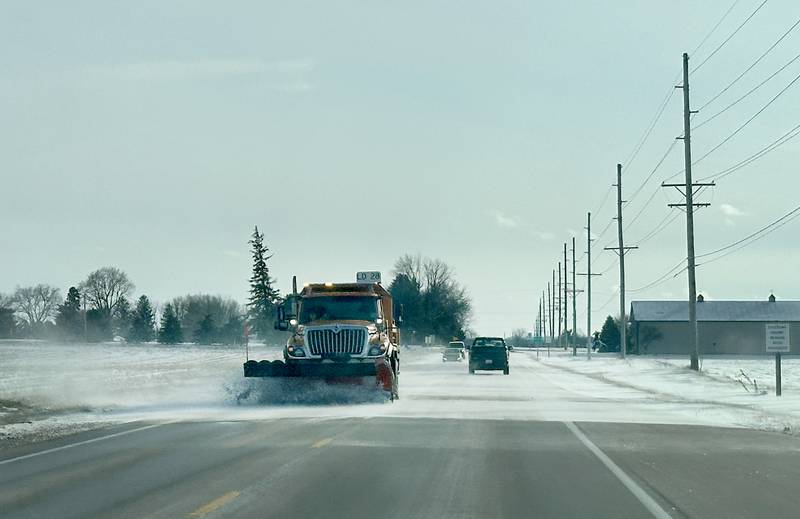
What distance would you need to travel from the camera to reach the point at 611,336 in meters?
137

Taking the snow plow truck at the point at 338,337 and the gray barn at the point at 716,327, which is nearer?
the snow plow truck at the point at 338,337

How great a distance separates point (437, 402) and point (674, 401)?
798 cm

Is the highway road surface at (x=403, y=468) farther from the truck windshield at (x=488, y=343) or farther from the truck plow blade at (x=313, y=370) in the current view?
the truck windshield at (x=488, y=343)

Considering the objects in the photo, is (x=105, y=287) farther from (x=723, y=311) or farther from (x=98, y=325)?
(x=723, y=311)

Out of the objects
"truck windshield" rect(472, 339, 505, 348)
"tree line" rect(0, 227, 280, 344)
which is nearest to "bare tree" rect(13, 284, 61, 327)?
"tree line" rect(0, 227, 280, 344)

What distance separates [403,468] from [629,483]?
292cm

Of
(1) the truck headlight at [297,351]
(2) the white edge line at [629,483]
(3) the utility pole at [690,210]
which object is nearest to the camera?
(2) the white edge line at [629,483]

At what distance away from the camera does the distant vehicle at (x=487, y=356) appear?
56312 mm

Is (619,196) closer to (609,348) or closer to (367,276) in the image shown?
(367,276)

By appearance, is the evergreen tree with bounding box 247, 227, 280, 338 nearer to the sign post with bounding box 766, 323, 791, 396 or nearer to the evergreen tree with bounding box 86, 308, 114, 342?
the evergreen tree with bounding box 86, 308, 114, 342

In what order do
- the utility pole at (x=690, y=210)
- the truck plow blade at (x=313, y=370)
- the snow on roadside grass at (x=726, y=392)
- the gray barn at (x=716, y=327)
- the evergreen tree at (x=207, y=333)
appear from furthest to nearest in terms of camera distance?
the evergreen tree at (x=207, y=333), the gray barn at (x=716, y=327), the utility pole at (x=690, y=210), the truck plow blade at (x=313, y=370), the snow on roadside grass at (x=726, y=392)

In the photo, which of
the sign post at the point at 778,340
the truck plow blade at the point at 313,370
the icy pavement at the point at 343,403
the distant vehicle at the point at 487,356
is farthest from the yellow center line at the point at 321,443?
the distant vehicle at the point at 487,356

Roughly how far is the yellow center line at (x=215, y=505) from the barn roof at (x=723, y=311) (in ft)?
341

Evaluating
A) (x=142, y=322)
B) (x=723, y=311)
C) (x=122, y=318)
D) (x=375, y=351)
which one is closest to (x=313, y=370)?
(x=375, y=351)
